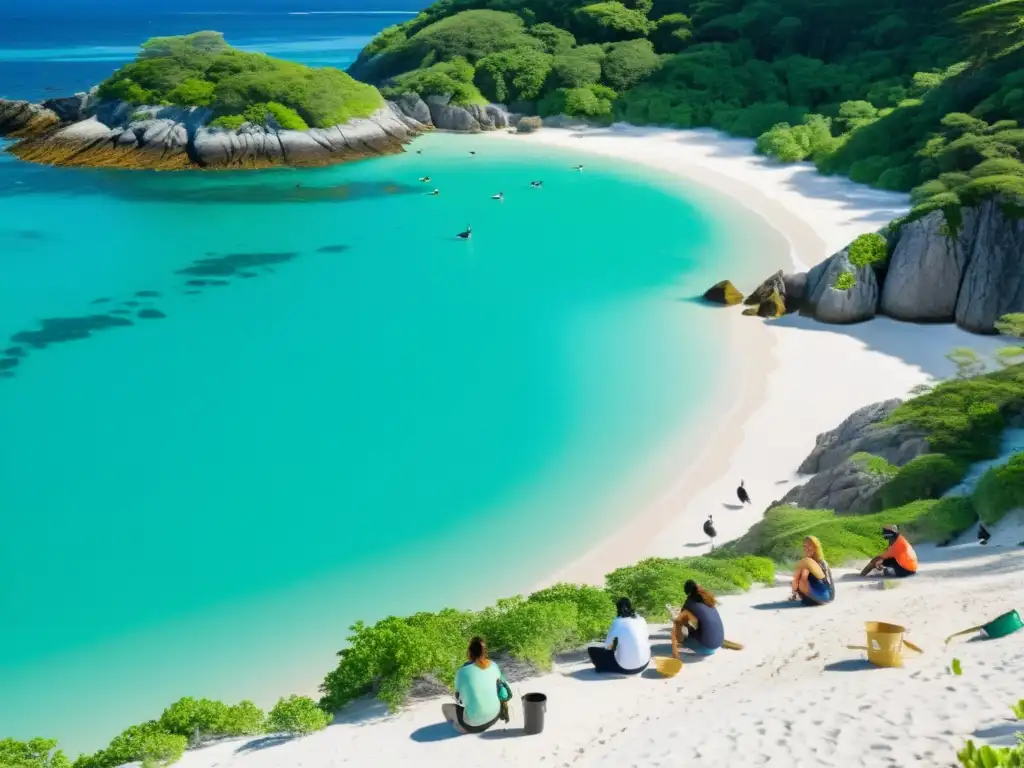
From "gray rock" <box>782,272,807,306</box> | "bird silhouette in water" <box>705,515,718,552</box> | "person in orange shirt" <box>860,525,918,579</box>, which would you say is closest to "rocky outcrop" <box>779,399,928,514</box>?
"bird silhouette in water" <box>705,515,718,552</box>

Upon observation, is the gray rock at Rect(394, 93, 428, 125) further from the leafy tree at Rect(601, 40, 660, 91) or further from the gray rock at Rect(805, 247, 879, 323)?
the gray rock at Rect(805, 247, 879, 323)

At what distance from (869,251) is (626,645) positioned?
22.3 meters

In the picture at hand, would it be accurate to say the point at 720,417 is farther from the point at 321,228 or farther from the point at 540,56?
the point at 540,56

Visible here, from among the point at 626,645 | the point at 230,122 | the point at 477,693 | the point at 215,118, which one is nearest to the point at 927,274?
the point at 626,645

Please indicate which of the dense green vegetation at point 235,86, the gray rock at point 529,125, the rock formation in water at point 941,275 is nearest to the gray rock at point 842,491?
the rock formation in water at point 941,275

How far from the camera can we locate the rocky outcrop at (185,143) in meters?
60.1

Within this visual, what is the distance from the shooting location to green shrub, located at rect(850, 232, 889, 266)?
29.5 m

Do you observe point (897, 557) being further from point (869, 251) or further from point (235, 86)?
point (235, 86)

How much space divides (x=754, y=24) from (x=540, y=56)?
16717 millimetres

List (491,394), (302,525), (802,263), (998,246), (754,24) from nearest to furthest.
A: (302,525) < (491,394) < (998,246) < (802,263) < (754,24)

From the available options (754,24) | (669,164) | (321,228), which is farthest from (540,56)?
(321,228)

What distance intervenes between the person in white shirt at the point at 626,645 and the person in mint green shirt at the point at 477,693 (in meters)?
1.63

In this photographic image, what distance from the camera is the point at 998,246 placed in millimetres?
28375

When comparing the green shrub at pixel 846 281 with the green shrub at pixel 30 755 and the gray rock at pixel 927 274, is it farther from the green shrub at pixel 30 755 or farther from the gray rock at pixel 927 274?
the green shrub at pixel 30 755
